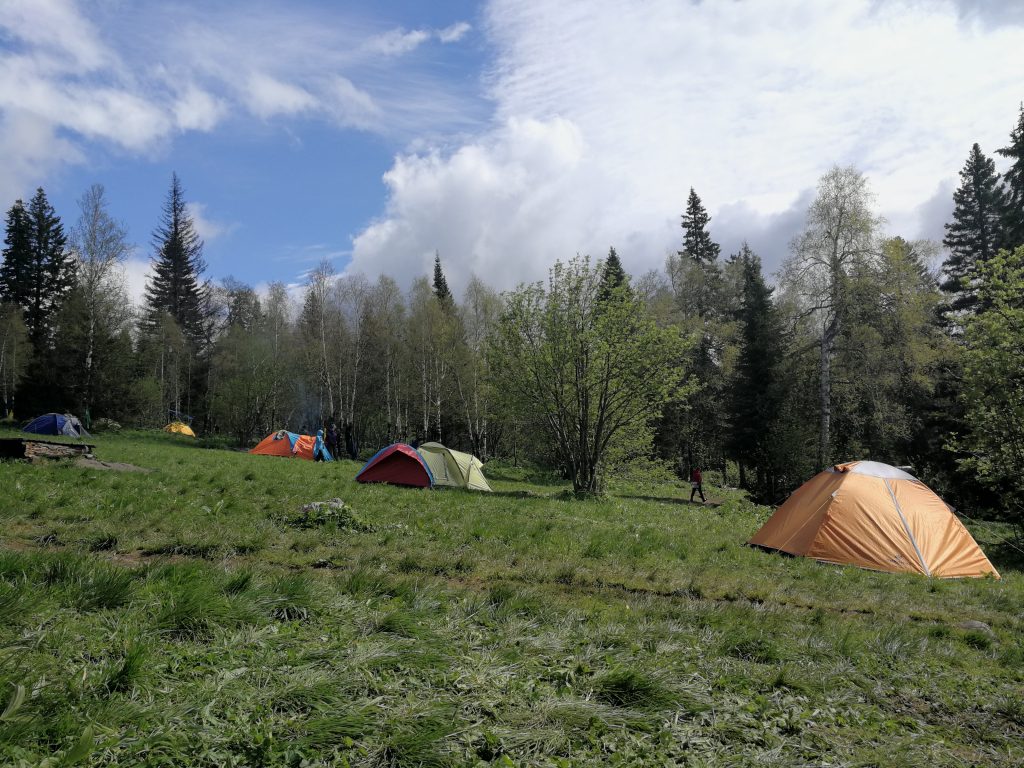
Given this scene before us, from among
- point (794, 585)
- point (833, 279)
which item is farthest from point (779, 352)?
point (794, 585)

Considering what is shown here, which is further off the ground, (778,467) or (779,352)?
(779,352)

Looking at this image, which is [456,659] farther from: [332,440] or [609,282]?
[332,440]

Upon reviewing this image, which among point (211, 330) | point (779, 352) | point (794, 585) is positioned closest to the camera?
point (794, 585)

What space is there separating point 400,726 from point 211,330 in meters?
59.1

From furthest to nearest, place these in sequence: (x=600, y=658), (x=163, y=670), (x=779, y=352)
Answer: (x=779, y=352) → (x=600, y=658) → (x=163, y=670)

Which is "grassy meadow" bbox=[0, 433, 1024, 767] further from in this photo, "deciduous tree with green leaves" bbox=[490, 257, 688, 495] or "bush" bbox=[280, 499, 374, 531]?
"deciduous tree with green leaves" bbox=[490, 257, 688, 495]

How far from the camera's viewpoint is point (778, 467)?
26250 millimetres

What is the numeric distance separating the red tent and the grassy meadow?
24.7 feet

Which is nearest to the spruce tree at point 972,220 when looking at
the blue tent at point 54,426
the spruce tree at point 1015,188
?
the spruce tree at point 1015,188

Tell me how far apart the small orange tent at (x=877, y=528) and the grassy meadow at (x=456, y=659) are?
1351 millimetres

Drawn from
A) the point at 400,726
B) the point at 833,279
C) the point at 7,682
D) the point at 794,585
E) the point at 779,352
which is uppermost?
the point at 833,279

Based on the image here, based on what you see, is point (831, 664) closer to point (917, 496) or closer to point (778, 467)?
point (917, 496)

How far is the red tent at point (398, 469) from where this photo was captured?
583 inches

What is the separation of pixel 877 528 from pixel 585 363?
9091 millimetres
